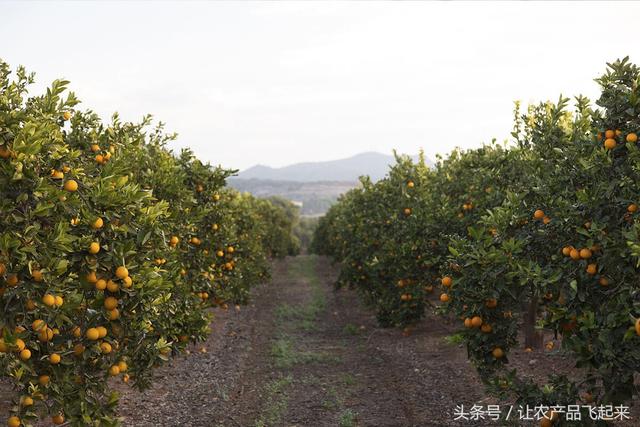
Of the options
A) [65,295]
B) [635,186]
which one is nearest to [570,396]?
[635,186]

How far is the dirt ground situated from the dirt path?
2 centimetres

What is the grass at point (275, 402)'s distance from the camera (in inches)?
296

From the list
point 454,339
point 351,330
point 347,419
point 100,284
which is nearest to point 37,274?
point 100,284

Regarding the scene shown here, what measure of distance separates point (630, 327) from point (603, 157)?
5.24ft

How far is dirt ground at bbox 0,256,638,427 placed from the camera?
769cm

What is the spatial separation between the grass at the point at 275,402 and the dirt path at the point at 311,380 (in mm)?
15

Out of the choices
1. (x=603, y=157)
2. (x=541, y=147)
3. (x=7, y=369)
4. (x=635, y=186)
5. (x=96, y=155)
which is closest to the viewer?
(x=7, y=369)

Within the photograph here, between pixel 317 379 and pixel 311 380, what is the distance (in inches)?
5.1

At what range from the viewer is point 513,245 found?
521cm

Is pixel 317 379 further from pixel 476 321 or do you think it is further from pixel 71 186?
pixel 71 186

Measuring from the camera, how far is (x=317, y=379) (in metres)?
9.53

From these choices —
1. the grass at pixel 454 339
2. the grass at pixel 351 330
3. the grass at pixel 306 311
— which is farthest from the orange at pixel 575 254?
the grass at pixel 306 311

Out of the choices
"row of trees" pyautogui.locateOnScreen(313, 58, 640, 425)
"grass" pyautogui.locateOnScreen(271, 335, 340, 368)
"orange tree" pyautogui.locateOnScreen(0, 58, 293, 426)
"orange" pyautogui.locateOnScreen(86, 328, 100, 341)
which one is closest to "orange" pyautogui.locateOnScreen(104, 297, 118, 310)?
"orange tree" pyautogui.locateOnScreen(0, 58, 293, 426)

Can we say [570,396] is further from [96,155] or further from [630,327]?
[96,155]
